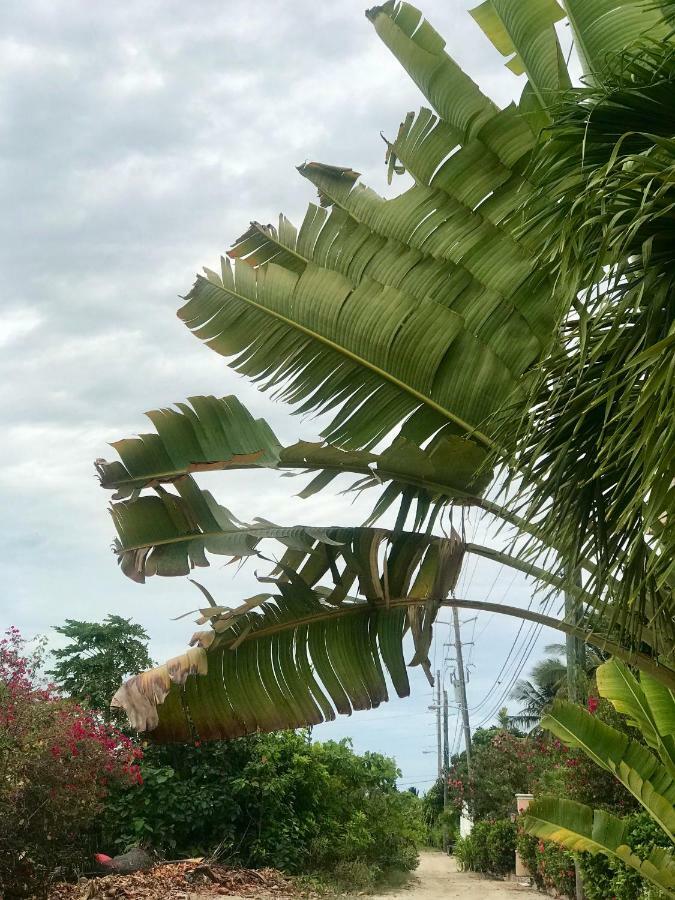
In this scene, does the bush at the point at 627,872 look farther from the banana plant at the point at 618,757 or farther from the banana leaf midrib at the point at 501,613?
the banana leaf midrib at the point at 501,613

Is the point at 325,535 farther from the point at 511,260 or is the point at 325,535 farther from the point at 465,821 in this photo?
the point at 465,821

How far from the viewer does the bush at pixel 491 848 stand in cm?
2162

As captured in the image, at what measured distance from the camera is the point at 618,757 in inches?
283

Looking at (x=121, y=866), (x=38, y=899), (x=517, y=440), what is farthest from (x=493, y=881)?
(x=517, y=440)

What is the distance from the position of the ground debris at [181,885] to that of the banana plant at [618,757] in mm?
4688

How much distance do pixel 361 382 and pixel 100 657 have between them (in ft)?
38.2

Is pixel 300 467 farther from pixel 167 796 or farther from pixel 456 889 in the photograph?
pixel 456 889

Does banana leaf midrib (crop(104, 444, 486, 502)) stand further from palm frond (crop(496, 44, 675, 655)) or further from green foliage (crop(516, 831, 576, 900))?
green foliage (crop(516, 831, 576, 900))

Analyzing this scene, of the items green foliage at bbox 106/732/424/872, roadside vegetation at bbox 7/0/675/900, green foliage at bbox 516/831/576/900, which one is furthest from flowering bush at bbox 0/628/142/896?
green foliage at bbox 516/831/576/900

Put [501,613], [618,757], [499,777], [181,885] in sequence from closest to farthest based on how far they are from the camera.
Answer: [501,613] < [618,757] < [181,885] < [499,777]

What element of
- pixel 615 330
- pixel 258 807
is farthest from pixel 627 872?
pixel 615 330

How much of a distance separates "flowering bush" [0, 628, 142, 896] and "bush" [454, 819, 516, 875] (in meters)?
13.7

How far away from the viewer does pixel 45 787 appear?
970 cm

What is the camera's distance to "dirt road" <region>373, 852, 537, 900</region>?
1539 cm
